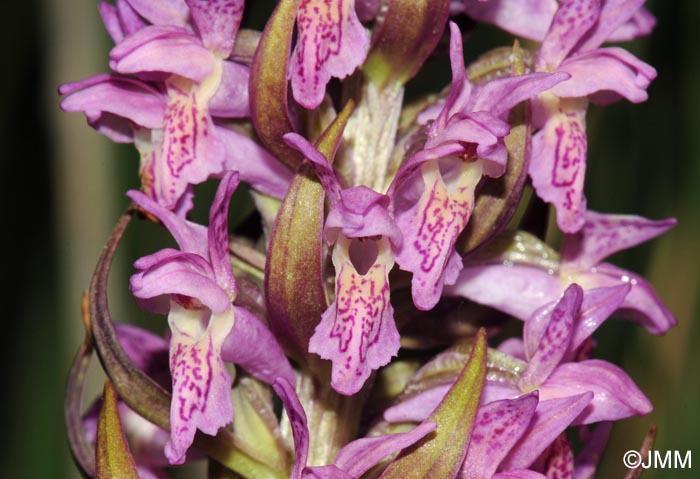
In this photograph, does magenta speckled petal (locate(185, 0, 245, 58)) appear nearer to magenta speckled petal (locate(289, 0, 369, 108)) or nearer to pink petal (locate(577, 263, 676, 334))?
magenta speckled petal (locate(289, 0, 369, 108))

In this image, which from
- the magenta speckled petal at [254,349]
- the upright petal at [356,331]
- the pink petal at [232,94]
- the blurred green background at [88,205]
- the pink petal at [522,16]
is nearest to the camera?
the upright petal at [356,331]

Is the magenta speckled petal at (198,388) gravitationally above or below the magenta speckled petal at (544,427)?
above

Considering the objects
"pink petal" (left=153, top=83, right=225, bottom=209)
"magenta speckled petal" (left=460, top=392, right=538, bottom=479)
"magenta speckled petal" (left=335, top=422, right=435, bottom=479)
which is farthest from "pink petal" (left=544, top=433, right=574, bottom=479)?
"pink petal" (left=153, top=83, right=225, bottom=209)

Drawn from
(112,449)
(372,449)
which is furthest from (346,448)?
(112,449)

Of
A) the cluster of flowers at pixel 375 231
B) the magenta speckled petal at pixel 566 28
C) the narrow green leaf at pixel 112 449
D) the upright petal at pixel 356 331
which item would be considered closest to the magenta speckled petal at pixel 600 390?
the cluster of flowers at pixel 375 231

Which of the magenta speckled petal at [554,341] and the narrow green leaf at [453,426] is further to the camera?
the magenta speckled petal at [554,341]

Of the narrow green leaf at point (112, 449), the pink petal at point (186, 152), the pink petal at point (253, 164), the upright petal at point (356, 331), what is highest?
the pink petal at point (186, 152)

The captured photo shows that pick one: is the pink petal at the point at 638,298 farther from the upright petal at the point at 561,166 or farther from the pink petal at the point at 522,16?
the pink petal at the point at 522,16
